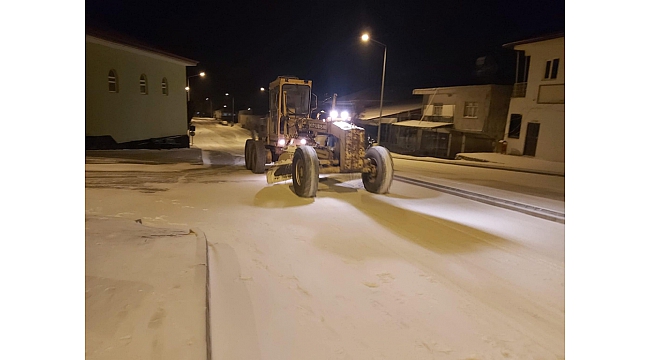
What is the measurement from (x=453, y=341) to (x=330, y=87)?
58393 mm

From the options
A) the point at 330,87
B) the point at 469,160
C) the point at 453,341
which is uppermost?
the point at 330,87

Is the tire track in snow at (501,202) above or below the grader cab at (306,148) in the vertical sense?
below

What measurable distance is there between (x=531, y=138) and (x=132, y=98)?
72.5 feet

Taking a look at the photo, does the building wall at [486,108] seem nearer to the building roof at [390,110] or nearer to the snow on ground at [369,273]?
the building roof at [390,110]

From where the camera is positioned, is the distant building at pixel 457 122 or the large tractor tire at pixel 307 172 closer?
the large tractor tire at pixel 307 172

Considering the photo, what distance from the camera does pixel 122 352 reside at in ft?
10.8

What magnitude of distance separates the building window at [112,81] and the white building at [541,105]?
21655 mm

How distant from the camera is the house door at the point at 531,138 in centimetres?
2340

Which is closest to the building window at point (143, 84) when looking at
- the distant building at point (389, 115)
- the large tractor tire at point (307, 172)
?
the distant building at point (389, 115)

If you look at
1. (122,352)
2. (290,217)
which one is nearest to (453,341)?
(122,352)

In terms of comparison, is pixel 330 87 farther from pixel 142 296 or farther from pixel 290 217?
pixel 142 296

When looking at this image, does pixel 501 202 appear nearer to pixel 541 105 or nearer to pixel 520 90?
pixel 541 105

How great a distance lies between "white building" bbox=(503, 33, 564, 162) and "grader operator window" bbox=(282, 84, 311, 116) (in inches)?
587

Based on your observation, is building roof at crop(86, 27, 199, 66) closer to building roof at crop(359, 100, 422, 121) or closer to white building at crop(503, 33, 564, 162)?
building roof at crop(359, 100, 422, 121)
